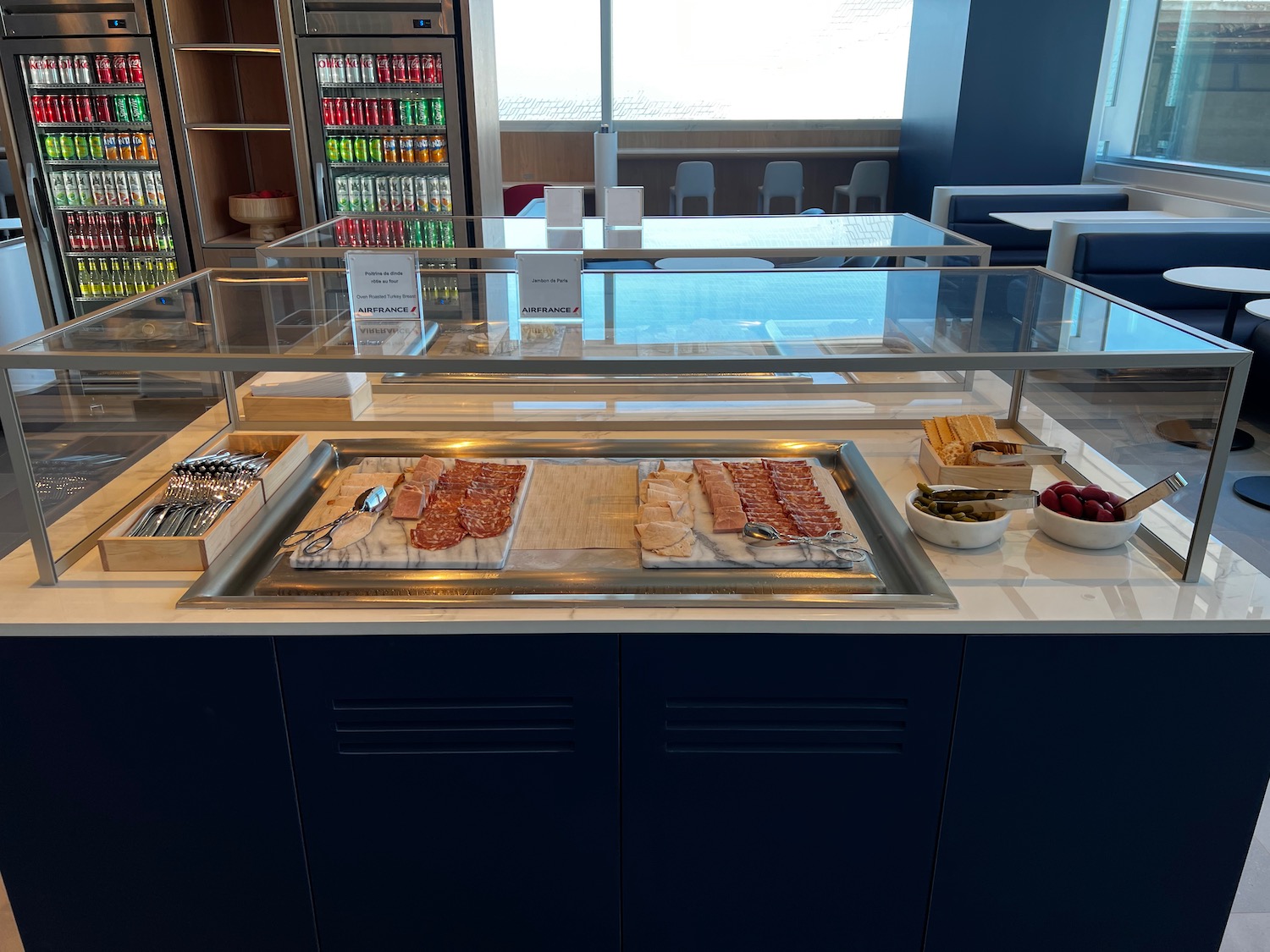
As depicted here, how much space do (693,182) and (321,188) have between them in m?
4.18

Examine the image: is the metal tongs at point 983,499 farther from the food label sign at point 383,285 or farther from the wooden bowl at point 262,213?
the wooden bowl at point 262,213

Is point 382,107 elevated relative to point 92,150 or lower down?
elevated

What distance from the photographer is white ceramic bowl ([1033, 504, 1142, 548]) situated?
157cm

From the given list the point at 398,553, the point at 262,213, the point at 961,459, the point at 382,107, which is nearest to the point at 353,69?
the point at 382,107

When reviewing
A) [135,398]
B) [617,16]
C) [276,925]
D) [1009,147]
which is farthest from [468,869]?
[617,16]

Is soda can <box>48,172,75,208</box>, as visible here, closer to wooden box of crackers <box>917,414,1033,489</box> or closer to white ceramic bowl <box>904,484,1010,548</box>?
wooden box of crackers <box>917,414,1033,489</box>

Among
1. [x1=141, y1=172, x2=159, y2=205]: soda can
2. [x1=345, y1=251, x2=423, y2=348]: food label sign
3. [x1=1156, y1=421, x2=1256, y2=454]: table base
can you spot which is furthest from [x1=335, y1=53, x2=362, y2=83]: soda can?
[x1=1156, y1=421, x2=1256, y2=454]: table base

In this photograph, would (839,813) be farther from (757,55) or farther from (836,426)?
(757,55)

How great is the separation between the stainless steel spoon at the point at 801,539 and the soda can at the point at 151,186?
4.66 meters

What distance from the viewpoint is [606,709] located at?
1.42 m

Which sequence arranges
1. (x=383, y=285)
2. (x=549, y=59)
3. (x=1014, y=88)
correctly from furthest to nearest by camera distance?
(x=549, y=59) → (x=1014, y=88) → (x=383, y=285)

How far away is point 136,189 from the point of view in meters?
4.89

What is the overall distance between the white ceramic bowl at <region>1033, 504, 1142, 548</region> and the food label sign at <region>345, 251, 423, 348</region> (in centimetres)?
122

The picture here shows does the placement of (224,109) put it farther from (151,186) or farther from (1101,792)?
(1101,792)
